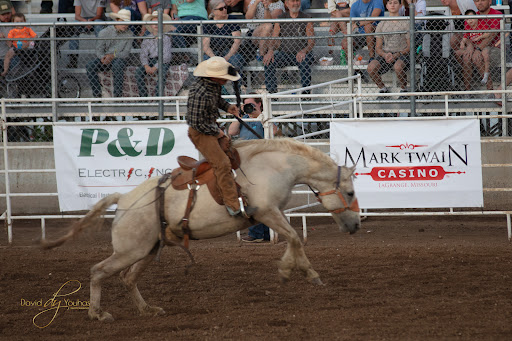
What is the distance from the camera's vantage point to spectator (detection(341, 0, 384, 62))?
12.0 metres

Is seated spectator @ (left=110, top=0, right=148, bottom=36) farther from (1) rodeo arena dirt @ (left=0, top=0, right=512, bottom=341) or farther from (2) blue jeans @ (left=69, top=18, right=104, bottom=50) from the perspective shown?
(2) blue jeans @ (left=69, top=18, right=104, bottom=50)

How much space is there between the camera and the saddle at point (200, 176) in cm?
637

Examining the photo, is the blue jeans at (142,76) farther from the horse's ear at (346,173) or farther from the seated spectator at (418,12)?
the horse's ear at (346,173)

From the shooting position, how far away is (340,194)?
6.54 m

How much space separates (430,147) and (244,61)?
386 centimetres

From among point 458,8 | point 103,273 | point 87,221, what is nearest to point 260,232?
point 87,221

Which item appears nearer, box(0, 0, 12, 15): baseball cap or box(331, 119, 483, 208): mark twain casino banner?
box(331, 119, 483, 208): mark twain casino banner

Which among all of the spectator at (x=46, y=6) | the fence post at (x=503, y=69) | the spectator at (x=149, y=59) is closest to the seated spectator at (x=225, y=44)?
the spectator at (x=149, y=59)

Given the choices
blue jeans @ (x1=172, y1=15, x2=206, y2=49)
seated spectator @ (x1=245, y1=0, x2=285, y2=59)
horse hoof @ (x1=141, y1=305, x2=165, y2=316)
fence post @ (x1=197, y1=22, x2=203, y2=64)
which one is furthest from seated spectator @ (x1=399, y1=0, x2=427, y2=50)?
horse hoof @ (x1=141, y1=305, x2=165, y2=316)

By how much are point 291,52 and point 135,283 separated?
21.5ft

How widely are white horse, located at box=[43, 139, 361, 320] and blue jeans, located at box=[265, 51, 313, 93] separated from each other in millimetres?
5673

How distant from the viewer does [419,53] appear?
11977 mm

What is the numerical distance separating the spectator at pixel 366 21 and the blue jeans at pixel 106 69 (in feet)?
13.1

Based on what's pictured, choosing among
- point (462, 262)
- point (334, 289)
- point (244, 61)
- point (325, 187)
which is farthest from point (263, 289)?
point (244, 61)
